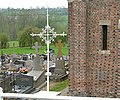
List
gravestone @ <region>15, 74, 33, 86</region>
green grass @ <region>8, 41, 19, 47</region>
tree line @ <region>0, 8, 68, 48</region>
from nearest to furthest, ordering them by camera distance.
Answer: gravestone @ <region>15, 74, 33, 86</region> → tree line @ <region>0, 8, 68, 48</region> → green grass @ <region>8, 41, 19, 47</region>

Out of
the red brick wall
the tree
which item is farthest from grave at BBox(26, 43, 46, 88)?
the tree

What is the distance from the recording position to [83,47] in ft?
27.1

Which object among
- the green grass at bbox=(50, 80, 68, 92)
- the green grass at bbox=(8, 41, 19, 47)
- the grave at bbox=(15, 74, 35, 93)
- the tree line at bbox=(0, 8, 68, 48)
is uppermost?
the tree line at bbox=(0, 8, 68, 48)

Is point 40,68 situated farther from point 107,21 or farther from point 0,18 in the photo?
point 0,18

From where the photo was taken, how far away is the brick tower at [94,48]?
319 inches

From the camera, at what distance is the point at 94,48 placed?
8.31 meters

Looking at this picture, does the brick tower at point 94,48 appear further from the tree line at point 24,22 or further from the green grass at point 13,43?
the green grass at point 13,43

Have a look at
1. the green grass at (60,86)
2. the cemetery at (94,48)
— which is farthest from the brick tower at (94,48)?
the green grass at (60,86)

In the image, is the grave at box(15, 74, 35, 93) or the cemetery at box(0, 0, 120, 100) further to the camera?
the grave at box(15, 74, 35, 93)

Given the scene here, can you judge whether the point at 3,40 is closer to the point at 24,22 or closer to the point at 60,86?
the point at 24,22

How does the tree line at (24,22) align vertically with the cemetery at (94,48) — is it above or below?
above

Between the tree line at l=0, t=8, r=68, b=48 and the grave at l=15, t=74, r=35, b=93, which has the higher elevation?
the tree line at l=0, t=8, r=68, b=48

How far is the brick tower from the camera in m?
8.11

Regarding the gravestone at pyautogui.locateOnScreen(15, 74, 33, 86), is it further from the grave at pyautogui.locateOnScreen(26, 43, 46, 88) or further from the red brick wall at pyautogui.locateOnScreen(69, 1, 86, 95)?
the red brick wall at pyautogui.locateOnScreen(69, 1, 86, 95)
